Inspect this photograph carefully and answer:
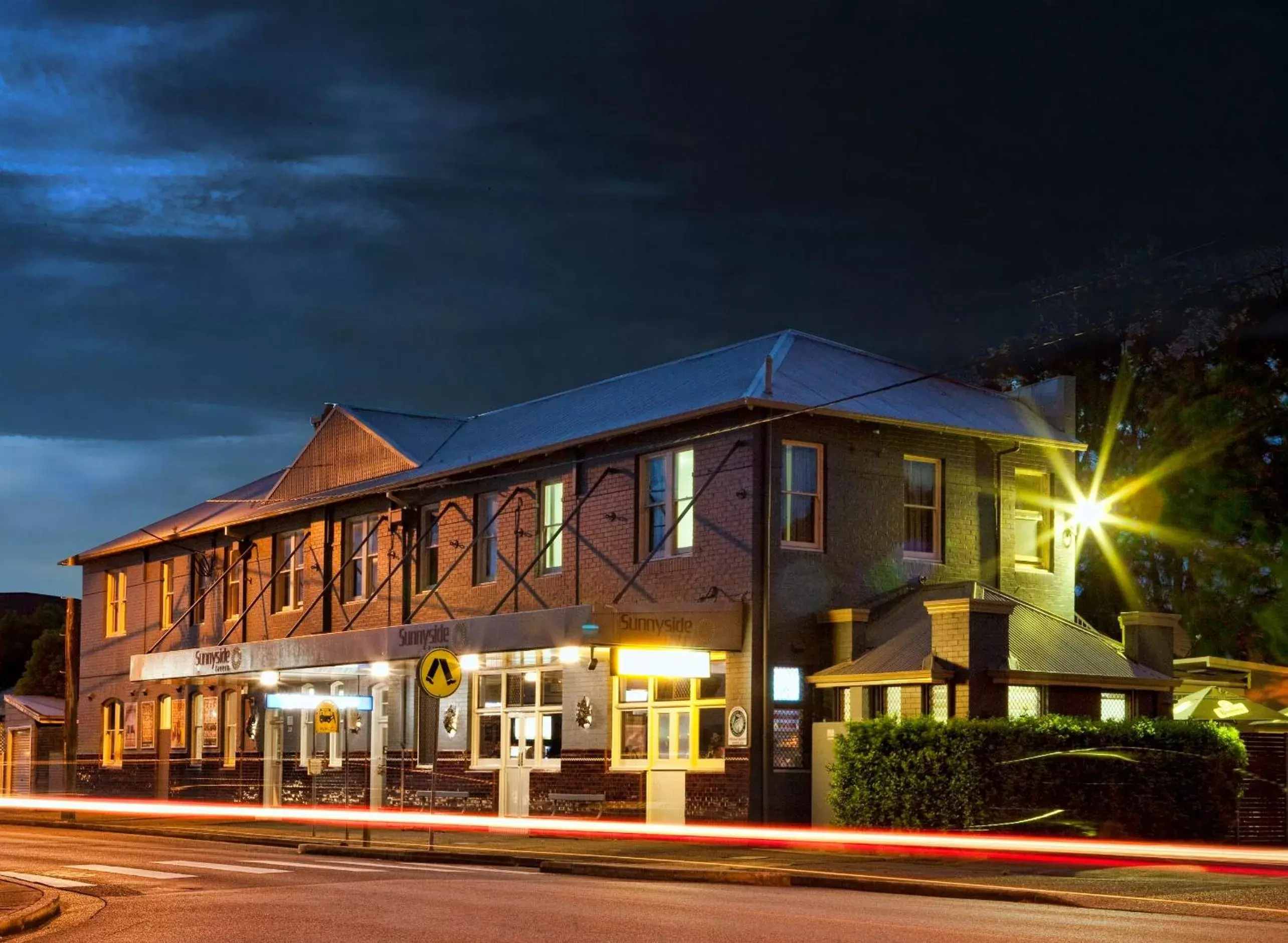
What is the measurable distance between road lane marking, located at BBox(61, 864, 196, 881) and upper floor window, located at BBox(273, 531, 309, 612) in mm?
19084

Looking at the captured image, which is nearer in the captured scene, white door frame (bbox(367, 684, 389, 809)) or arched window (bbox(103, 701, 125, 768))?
white door frame (bbox(367, 684, 389, 809))

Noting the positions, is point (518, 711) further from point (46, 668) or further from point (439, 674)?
point (46, 668)

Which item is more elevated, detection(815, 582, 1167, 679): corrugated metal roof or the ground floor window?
detection(815, 582, 1167, 679): corrugated metal roof

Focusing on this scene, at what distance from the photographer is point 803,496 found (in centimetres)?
2881

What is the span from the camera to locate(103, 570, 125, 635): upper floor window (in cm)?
5109

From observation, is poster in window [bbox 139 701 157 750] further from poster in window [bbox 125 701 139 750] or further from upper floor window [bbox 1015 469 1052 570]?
upper floor window [bbox 1015 469 1052 570]

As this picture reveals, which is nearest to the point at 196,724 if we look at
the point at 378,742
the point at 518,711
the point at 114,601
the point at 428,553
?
the point at 114,601

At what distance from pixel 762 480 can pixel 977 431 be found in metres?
4.65

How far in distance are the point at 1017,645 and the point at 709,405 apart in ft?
20.7

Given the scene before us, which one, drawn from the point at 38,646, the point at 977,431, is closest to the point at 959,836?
the point at 977,431

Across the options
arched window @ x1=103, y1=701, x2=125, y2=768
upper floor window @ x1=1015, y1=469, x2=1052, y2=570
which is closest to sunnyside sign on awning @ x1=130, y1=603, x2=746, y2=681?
upper floor window @ x1=1015, y1=469, x2=1052, y2=570

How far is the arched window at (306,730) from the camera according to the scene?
41156 mm

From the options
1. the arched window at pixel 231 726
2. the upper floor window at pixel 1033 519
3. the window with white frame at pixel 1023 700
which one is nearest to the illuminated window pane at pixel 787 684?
the window with white frame at pixel 1023 700

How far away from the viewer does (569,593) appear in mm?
32094
